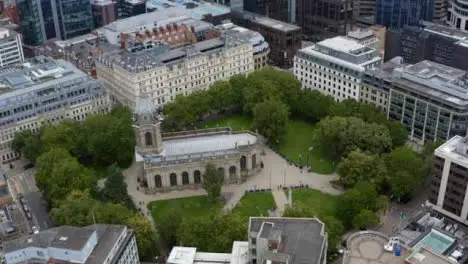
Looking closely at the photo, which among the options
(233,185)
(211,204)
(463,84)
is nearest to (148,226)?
(211,204)

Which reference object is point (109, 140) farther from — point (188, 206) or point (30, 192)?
point (188, 206)

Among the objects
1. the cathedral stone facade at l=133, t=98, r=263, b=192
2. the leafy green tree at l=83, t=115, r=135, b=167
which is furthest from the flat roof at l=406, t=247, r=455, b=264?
the leafy green tree at l=83, t=115, r=135, b=167

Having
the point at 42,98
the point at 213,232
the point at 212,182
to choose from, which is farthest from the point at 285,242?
the point at 42,98

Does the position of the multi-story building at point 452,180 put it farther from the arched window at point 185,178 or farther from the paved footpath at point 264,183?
the arched window at point 185,178

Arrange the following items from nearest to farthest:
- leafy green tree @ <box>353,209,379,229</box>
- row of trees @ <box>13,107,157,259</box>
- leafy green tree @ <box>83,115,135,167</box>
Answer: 1. row of trees @ <box>13,107,157,259</box>
2. leafy green tree @ <box>353,209,379,229</box>
3. leafy green tree @ <box>83,115,135,167</box>

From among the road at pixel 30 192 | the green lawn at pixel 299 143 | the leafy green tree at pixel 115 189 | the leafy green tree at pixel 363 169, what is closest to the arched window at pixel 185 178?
the leafy green tree at pixel 115 189

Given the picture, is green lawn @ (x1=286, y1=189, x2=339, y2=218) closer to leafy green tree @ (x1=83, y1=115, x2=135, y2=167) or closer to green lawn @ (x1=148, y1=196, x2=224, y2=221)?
green lawn @ (x1=148, y1=196, x2=224, y2=221)
